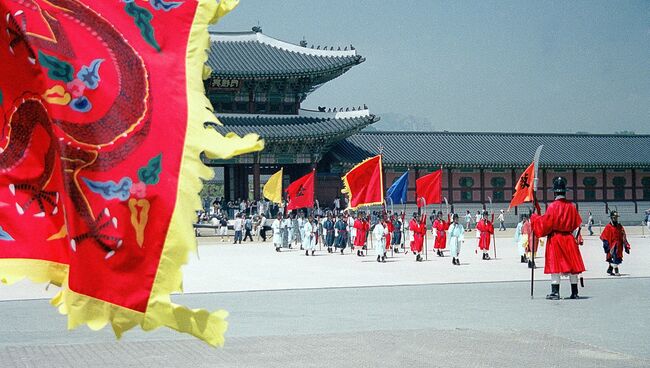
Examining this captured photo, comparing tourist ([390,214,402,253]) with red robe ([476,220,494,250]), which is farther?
tourist ([390,214,402,253])

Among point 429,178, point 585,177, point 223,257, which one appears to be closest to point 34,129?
point 223,257

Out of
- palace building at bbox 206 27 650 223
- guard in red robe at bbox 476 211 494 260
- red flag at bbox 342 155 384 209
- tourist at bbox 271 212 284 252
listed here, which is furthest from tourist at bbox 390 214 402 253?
palace building at bbox 206 27 650 223

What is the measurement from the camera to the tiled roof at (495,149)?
4900 centimetres

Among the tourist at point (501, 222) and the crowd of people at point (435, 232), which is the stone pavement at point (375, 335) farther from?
the tourist at point (501, 222)

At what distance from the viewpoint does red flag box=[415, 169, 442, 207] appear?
28.9m

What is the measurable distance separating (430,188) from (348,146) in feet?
67.1

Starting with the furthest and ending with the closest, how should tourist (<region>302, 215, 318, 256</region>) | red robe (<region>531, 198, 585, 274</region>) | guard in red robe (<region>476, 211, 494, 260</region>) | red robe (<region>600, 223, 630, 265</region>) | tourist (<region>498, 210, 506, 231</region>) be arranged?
tourist (<region>498, 210, 506, 231</region>) < tourist (<region>302, 215, 318, 256</region>) < guard in red robe (<region>476, 211, 494, 260</region>) < red robe (<region>600, 223, 630, 265</region>) < red robe (<region>531, 198, 585, 274</region>)

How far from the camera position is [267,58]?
48.4 meters

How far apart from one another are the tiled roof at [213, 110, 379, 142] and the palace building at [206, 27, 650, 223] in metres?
0.05

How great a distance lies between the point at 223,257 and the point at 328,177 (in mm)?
20125

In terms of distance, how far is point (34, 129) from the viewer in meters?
3.28

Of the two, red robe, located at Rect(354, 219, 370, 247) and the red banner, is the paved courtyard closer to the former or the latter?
the red banner

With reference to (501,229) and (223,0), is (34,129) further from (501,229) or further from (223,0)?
(501,229)

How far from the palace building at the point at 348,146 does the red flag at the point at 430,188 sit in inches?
633
